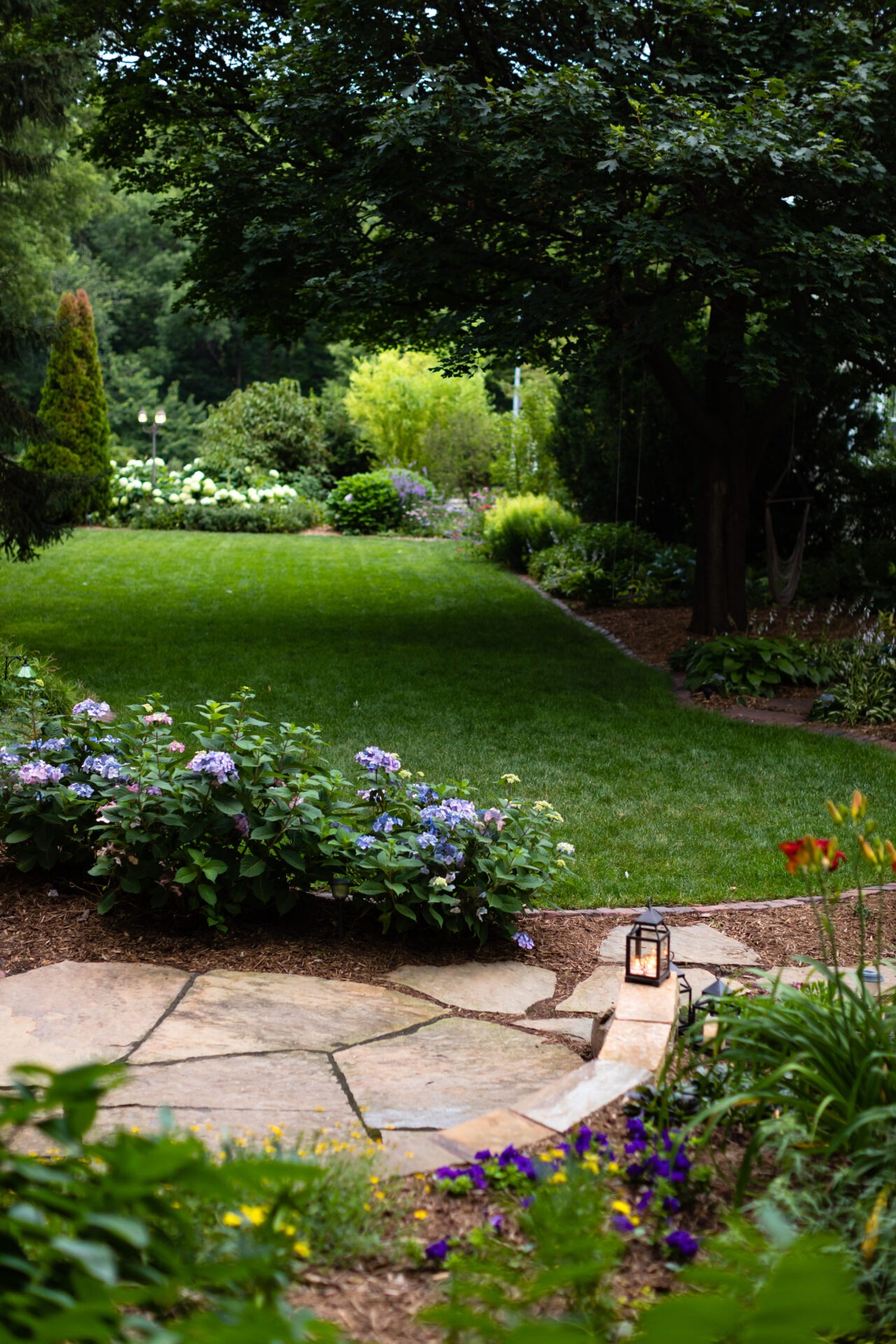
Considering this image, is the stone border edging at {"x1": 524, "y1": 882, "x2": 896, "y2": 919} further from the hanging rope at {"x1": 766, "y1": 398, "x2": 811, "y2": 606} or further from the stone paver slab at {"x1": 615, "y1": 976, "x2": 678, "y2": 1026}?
the hanging rope at {"x1": 766, "y1": 398, "x2": 811, "y2": 606}

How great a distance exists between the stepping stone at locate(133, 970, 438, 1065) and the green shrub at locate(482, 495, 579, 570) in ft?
36.2

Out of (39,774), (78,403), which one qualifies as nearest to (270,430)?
(78,403)

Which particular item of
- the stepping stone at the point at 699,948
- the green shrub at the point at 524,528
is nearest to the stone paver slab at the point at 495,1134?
the stepping stone at the point at 699,948

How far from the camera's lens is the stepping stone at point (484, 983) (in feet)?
10.8

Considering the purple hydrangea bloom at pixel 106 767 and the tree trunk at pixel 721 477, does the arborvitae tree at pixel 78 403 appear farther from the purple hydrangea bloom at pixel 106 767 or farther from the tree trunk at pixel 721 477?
the purple hydrangea bloom at pixel 106 767

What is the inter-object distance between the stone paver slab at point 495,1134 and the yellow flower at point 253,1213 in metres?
0.54

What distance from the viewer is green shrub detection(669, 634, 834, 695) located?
8008 mm

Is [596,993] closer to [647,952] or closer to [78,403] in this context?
[647,952]

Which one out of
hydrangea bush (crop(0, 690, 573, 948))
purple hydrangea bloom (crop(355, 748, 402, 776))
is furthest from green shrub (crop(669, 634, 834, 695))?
purple hydrangea bloom (crop(355, 748, 402, 776))

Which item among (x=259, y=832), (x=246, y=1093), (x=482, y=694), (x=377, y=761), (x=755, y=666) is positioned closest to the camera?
(x=246, y=1093)

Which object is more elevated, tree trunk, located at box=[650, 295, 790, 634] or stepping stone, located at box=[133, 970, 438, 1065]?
tree trunk, located at box=[650, 295, 790, 634]

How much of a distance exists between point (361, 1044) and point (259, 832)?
0.89 m

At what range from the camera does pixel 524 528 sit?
1451cm

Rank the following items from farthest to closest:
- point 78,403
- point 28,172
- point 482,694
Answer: point 78,403 < point 28,172 < point 482,694
